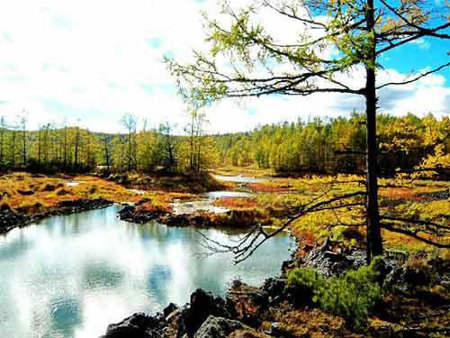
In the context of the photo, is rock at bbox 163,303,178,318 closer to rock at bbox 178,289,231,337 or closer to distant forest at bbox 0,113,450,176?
rock at bbox 178,289,231,337

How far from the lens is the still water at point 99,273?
1226cm

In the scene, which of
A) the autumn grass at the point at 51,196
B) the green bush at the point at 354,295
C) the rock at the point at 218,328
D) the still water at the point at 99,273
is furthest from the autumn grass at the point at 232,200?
the rock at the point at 218,328

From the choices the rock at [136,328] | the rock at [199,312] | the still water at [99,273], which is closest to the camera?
the rock at [199,312]

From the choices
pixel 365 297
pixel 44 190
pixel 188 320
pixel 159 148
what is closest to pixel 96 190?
pixel 44 190

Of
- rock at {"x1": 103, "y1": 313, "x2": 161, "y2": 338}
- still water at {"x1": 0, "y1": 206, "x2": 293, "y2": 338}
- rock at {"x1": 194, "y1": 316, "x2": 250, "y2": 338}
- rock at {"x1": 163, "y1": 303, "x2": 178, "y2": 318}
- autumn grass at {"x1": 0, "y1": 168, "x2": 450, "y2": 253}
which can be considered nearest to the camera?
rock at {"x1": 194, "y1": 316, "x2": 250, "y2": 338}

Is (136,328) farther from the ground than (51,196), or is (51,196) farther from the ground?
(51,196)

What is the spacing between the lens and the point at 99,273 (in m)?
17.0

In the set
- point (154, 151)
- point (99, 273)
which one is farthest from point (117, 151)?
point (99, 273)

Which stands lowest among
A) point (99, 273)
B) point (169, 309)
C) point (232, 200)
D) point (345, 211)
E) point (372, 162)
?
point (99, 273)

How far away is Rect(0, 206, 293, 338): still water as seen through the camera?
12258 mm

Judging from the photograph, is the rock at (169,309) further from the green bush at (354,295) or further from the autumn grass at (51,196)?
the autumn grass at (51,196)

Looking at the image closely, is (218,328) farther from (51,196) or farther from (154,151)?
(154,151)

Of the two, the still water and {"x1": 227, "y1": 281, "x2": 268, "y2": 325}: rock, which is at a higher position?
{"x1": 227, "y1": 281, "x2": 268, "y2": 325}: rock

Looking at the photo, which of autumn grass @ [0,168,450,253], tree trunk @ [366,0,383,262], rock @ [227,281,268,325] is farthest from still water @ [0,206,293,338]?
tree trunk @ [366,0,383,262]
